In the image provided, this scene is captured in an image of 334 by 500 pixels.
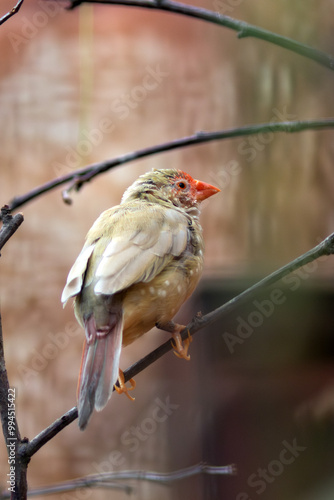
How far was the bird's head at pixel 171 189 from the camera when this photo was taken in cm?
272

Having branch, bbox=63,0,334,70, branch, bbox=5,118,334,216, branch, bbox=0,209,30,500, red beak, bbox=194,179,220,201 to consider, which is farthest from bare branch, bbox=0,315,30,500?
red beak, bbox=194,179,220,201

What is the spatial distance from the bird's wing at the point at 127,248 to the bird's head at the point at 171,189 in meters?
0.25

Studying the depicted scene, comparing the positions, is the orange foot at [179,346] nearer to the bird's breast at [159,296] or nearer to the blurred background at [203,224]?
the bird's breast at [159,296]

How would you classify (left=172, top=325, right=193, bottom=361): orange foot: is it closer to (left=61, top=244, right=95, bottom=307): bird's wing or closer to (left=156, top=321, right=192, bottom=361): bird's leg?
(left=156, top=321, right=192, bottom=361): bird's leg

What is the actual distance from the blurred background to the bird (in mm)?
1477

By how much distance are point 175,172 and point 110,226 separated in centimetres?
65

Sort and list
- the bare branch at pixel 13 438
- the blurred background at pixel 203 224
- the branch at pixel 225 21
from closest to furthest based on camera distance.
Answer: the bare branch at pixel 13 438 → the branch at pixel 225 21 → the blurred background at pixel 203 224

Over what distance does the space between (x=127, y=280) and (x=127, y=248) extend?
168 millimetres

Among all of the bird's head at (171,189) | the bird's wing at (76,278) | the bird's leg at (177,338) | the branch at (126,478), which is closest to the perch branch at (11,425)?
the bird's wing at (76,278)

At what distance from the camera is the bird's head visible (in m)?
2.72

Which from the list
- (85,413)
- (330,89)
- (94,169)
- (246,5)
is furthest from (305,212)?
(85,413)

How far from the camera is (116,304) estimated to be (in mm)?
2064

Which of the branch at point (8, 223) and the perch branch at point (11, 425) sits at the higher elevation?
the branch at point (8, 223)

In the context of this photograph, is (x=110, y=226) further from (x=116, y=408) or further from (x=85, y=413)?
(x=116, y=408)
